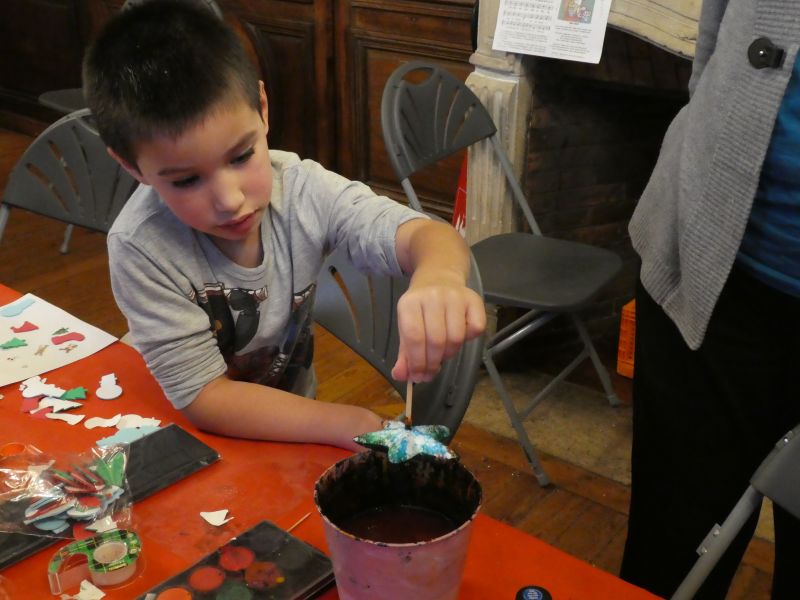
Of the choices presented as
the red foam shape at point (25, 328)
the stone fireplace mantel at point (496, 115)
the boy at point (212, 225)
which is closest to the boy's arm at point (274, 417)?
the boy at point (212, 225)

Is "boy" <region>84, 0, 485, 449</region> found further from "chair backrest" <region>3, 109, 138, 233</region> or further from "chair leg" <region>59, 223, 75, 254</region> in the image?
"chair leg" <region>59, 223, 75, 254</region>

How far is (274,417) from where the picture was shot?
0.87m

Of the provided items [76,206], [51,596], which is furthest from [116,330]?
[51,596]

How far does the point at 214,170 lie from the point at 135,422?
11.5 inches

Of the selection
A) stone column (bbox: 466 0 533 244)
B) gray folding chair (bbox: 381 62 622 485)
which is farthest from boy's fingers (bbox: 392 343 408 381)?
stone column (bbox: 466 0 533 244)

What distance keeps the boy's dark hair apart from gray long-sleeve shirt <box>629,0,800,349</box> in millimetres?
514

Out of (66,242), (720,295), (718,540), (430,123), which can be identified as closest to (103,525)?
(718,540)

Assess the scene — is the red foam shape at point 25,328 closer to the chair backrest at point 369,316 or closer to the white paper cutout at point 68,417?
the white paper cutout at point 68,417

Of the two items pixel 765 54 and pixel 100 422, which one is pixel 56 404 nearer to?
pixel 100 422

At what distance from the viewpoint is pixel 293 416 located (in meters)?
0.87

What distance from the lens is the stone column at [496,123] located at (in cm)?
212

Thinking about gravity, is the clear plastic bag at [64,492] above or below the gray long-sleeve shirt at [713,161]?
below

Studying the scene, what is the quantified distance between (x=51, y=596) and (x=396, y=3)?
2.55 metres

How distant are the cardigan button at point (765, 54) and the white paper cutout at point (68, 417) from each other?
816 millimetres
